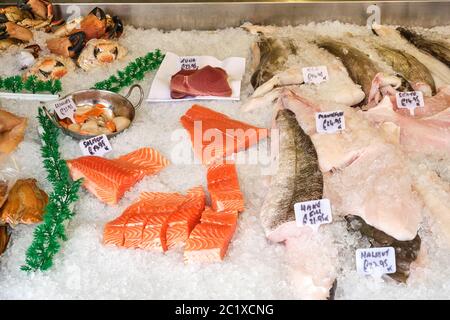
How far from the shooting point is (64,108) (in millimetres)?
2838

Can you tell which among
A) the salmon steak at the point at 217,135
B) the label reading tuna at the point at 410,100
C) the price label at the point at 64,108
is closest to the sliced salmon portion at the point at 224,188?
the salmon steak at the point at 217,135

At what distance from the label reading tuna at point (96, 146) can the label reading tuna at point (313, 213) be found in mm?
1069

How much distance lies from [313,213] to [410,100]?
41.4 inches

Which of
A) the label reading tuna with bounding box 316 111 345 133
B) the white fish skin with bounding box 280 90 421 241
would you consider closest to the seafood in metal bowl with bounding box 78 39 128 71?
the white fish skin with bounding box 280 90 421 241

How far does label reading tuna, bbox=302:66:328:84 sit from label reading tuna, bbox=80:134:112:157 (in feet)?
3.83

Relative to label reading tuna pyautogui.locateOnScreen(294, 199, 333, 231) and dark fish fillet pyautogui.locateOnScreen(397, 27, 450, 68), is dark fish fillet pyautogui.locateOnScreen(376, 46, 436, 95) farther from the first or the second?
label reading tuna pyautogui.locateOnScreen(294, 199, 333, 231)

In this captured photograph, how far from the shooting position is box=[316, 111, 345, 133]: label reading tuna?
8.29ft

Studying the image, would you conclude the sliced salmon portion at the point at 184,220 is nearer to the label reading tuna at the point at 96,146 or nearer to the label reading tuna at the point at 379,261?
the label reading tuna at the point at 96,146

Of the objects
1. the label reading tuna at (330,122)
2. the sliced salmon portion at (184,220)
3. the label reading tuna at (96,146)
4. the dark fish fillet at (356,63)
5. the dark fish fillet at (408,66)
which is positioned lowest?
the label reading tuna at (96,146)

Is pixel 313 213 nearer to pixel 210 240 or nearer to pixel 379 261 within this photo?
pixel 379 261

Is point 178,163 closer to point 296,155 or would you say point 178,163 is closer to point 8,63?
point 296,155

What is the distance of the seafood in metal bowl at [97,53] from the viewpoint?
10.8 ft

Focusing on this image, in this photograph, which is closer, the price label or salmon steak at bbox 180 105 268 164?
salmon steak at bbox 180 105 268 164

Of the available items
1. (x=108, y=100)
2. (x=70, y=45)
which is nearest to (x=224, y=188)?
(x=108, y=100)
